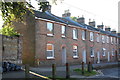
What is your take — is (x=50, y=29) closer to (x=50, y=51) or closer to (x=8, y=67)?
(x=50, y=51)

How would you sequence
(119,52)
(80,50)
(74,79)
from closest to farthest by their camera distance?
(74,79)
(80,50)
(119,52)

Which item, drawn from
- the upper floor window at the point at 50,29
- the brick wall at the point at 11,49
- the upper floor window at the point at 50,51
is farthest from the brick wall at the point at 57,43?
the brick wall at the point at 11,49

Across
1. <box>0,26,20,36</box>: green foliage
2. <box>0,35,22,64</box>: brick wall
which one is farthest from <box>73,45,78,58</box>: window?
<box>0,35,22,64</box>: brick wall

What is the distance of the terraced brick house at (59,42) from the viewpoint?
65.7 feet

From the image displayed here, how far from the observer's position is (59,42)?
22672 mm

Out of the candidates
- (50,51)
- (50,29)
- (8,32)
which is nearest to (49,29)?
(50,29)

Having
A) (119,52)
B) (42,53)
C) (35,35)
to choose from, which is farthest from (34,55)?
(119,52)

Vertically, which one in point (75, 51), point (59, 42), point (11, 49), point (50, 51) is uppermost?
point (59, 42)

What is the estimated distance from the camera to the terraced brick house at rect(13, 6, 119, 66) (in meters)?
20.0

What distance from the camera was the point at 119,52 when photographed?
4588 cm

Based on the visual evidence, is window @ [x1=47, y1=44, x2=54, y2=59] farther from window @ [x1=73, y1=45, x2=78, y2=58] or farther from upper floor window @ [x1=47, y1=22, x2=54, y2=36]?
window @ [x1=73, y1=45, x2=78, y2=58]

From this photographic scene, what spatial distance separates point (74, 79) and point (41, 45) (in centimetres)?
939

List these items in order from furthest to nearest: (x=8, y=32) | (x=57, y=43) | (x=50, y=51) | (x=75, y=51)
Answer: (x=75, y=51) → (x=57, y=43) → (x=50, y=51) → (x=8, y=32)

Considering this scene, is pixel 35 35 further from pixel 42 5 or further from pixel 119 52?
pixel 119 52
